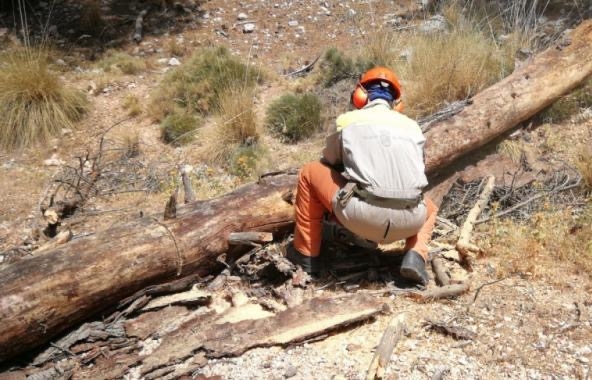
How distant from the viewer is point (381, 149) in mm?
3195

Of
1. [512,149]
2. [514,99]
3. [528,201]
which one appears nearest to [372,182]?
[528,201]

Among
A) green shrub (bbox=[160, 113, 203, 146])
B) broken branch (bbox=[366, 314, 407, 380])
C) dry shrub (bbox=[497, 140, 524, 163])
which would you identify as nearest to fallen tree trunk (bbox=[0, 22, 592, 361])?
dry shrub (bbox=[497, 140, 524, 163])

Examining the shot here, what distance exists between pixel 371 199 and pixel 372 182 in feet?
0.31

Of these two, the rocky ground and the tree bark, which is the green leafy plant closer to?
the rocky ground

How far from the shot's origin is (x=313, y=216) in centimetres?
352

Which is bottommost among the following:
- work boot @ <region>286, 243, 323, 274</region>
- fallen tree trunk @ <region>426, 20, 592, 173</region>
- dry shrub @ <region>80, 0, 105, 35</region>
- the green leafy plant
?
the green leafy plant

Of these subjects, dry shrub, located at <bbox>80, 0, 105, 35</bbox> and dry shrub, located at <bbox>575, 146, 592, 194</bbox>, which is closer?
dry shrub, located at <bbox>575, 146, 592, 194</bbox>

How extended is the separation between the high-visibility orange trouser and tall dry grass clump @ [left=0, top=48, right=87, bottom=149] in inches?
138

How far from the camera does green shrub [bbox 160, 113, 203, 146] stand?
5.92 meters

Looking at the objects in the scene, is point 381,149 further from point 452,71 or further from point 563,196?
point 452,71

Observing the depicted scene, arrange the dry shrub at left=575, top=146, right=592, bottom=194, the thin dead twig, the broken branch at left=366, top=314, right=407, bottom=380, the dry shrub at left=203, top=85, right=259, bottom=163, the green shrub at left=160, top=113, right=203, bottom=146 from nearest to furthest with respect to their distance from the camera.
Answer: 1. the broken branch at left=366, top=314, right=407, bottom=380
2. the thin dead twig
3. the dry shrub at left=575, top=146, right=592, bottom=194
4. the dry shrub at left=203, top=85, right=259, bottom=163
5. the green shrub at left=160, top=113, right=203, bottom=146

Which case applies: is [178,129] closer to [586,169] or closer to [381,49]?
[381,49]

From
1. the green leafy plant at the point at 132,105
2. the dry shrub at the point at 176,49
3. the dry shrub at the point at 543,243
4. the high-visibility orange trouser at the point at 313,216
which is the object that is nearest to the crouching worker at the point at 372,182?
the high-visibility orange trouser at the point at 313,216

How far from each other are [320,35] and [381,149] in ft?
18.3
